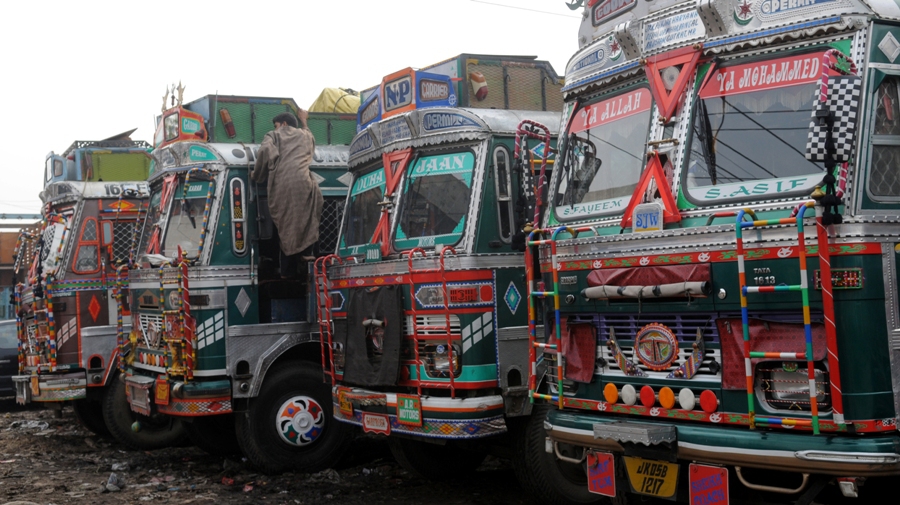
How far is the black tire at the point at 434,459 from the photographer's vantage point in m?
8.05

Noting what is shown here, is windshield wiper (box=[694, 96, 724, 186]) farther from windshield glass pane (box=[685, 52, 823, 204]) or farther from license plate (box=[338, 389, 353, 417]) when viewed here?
license plate (box=[338, 389, 353, 417])

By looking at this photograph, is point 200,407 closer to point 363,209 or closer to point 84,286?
point 363,209

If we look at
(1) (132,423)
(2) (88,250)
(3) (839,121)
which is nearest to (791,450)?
Result: (3) (839,121)

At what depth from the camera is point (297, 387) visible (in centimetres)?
922

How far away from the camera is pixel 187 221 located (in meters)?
9.51

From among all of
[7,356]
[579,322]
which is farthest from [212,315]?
[7,356]

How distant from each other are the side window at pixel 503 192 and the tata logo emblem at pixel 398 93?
97 cm

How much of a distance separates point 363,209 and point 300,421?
2.34m

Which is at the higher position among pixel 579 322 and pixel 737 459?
pixel 579 322

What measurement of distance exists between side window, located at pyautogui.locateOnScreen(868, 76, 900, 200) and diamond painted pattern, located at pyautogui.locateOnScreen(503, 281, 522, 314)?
3.09 meters

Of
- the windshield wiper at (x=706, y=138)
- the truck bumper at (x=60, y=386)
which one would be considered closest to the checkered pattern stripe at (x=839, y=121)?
the windshield wiper at (x=706, y=138)

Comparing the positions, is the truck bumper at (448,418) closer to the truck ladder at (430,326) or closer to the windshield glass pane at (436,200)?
the truck ladder at (430,326)

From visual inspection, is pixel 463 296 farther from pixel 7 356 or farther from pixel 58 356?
pixel 7 356

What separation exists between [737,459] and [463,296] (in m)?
2.73
